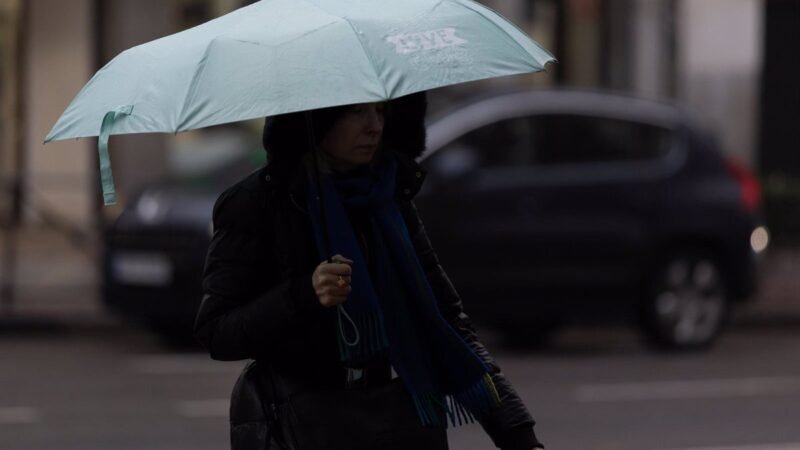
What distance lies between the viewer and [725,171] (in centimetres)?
1307

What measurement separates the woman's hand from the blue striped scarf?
0.21 ft

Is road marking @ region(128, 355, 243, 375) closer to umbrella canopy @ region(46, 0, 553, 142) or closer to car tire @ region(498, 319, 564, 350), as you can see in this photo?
car tire @ region(498, 319, 564, 350)

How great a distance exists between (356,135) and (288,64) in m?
0.24

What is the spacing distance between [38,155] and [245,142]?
5894 millimetres

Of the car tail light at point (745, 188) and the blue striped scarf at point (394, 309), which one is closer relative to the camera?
the blue striped scarf at point (394, 309)

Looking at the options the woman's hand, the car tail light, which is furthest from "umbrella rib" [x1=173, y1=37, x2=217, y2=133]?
the car tail light

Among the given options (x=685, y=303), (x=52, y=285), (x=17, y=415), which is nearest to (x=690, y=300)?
A: (x=685, y=303)

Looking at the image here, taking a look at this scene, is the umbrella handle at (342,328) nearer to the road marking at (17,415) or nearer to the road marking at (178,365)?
the road marking at (17,415)

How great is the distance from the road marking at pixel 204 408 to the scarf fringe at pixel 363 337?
5999mm

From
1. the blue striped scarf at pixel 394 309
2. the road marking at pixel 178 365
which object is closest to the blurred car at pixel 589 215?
the road marking at pixel 178 365

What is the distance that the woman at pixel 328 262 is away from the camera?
352 centimetres

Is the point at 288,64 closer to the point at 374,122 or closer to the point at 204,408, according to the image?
the point at 374,122

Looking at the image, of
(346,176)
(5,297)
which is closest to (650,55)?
(5,297)

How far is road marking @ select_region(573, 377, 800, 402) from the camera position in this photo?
10312 mm
